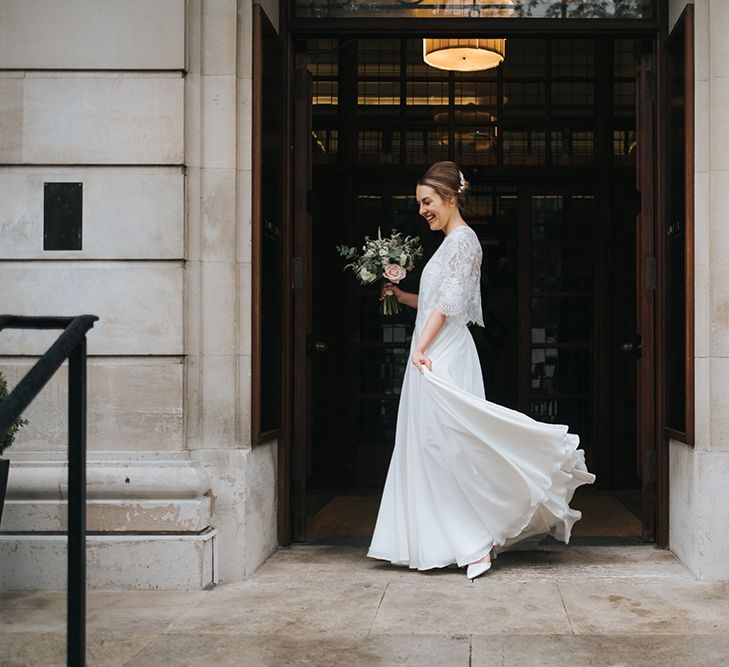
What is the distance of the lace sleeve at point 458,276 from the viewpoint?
21.3ft

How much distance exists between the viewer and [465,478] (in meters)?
6.39

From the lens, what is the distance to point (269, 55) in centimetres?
660

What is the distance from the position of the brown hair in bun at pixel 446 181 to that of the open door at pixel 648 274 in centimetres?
120

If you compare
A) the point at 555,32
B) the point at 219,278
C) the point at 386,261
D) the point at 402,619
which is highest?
the point at 555,32

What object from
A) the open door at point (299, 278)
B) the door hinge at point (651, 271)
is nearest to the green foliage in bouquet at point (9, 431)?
the open door at point (299, 278)

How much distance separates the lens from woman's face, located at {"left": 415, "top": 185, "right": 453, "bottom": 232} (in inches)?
262

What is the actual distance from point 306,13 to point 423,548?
11.0 ft

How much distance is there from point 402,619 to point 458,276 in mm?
2137

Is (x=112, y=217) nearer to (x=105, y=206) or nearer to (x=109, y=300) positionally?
(x=105, y=206)

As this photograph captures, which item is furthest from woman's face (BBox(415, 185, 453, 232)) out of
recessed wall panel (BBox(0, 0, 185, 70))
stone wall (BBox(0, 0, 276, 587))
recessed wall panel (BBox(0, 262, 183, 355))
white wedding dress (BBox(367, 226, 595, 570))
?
recessed wall panel (BBox(0, 0, 185, 70))

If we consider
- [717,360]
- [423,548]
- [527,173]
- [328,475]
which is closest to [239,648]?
[423,548]

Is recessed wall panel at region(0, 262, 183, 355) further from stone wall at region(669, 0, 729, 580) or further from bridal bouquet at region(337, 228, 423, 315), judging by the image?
stone wall at region(669, 0, 729, 580)

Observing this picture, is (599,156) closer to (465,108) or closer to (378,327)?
(465,108)

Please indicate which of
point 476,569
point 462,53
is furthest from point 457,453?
point 462,53
